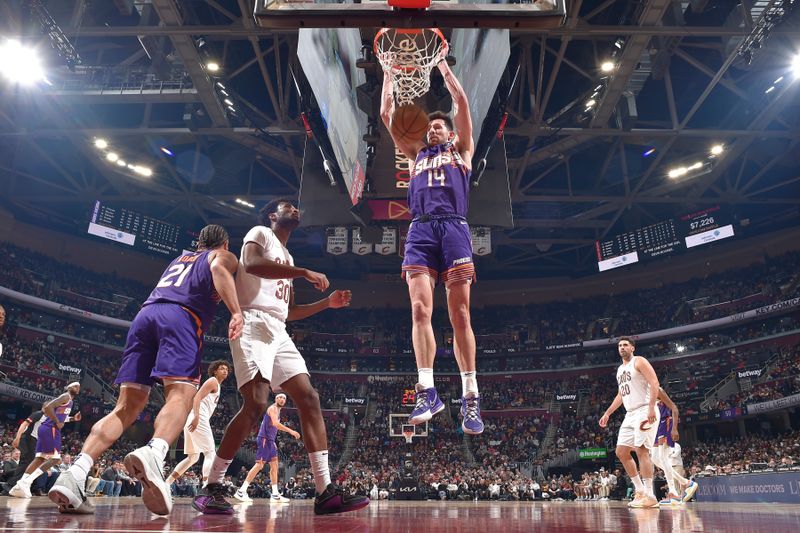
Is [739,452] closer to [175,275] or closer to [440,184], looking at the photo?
[440,184]

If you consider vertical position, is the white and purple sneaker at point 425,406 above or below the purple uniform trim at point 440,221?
below

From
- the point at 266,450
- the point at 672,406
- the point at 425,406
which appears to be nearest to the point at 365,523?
the point at 425,406

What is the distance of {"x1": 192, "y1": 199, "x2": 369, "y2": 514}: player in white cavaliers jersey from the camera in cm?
424

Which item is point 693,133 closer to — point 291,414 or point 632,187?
point 632,187

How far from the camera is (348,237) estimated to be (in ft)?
58.7

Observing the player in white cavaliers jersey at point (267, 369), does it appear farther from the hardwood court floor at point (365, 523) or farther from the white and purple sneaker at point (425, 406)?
the white and purple sneaker at point (425, 406)

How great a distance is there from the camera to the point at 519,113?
18.3 m

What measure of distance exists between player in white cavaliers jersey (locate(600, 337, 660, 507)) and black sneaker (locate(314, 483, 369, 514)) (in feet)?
15.8

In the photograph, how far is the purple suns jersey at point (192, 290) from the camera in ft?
13.9

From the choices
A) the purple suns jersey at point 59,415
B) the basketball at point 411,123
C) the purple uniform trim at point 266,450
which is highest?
the basketball at point 411,123

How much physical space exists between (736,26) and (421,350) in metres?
15.2

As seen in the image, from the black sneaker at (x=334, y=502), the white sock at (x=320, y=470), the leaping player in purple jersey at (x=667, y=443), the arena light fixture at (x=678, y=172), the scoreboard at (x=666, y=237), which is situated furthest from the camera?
the scoreboard at (x=666, y=237)

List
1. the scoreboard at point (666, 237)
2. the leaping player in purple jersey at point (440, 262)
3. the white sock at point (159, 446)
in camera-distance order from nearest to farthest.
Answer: the white sock at point (159, 446)
the leaping player in purple jersey at point (440, 262)
the scoreboard at point (666, 237)

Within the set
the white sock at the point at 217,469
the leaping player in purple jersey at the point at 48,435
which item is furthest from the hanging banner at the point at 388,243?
the white sock at the point at 217,469
